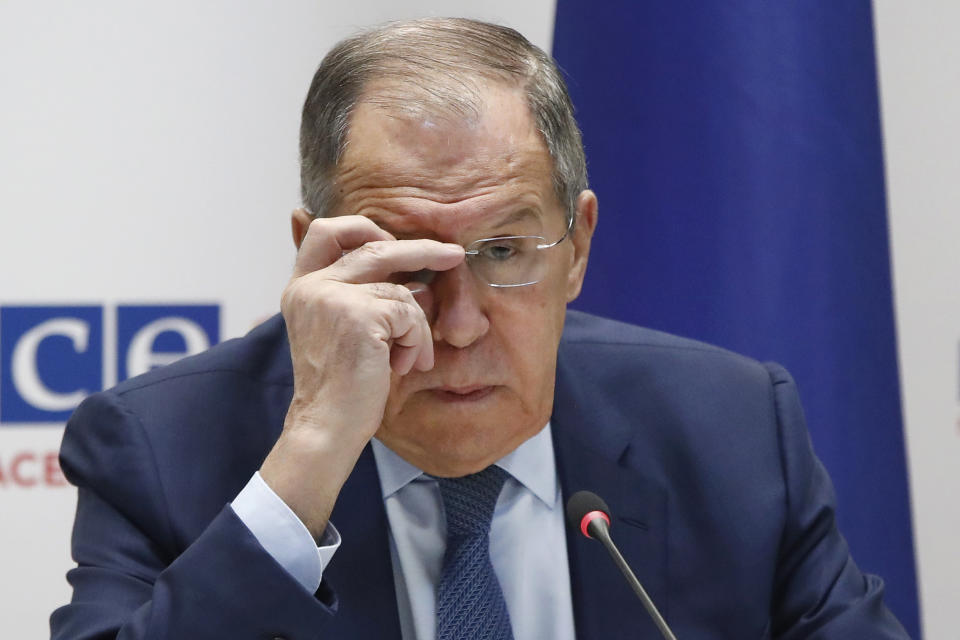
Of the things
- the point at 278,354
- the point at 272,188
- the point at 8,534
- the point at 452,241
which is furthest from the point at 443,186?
the point at 8,534

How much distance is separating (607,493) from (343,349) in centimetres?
57

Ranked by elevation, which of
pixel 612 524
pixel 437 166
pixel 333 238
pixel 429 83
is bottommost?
pixel 612 524

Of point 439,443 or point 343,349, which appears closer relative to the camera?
point 343,349

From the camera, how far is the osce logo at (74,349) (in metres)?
2.56

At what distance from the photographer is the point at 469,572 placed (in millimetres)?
1646

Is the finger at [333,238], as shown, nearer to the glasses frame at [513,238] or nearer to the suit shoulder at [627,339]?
the glasses frame at [513,238]

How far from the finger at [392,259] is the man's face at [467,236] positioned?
52mm

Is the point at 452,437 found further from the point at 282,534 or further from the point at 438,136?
the point at 438,136

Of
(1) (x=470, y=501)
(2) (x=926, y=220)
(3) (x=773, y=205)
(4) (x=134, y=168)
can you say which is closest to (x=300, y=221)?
(1) (x=470, y=501)

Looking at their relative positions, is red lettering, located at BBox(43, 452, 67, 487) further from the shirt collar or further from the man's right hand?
the man's right hand

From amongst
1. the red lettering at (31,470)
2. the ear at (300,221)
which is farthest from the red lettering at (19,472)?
the ear at (300,221)

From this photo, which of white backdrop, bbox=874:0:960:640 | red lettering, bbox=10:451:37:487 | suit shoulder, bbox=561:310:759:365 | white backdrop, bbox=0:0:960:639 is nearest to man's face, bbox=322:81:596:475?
suit shoulder, bbox=561:310:759:365

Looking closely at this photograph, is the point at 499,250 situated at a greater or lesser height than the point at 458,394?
greater

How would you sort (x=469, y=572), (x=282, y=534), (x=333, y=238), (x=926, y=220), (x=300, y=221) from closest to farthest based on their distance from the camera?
(x=282, y=534) → (x=333, y=238) → (x=469, y=572) → (x=300, y=221) → (x=926, y=220)
